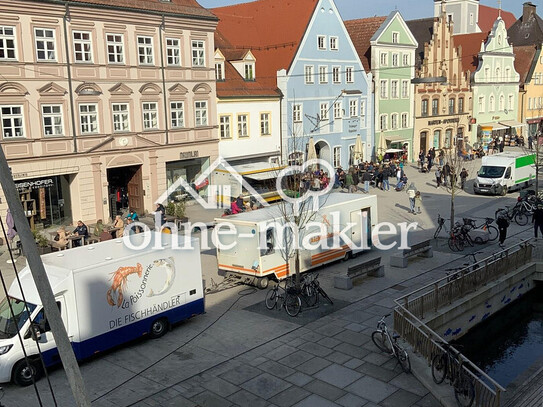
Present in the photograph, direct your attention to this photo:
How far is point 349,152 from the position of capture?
155 ft

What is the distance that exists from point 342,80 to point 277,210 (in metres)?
27.5

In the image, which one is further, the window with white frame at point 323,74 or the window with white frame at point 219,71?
the window with white frame at point 323,74

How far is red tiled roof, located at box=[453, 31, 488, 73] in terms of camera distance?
63.7m

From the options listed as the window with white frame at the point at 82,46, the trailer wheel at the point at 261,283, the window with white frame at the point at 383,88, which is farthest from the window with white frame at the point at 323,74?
the trailer wheel at the point at 261,283

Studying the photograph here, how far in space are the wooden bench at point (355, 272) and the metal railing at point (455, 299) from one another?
2201 mm

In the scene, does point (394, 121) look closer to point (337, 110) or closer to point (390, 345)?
point (337, 110)

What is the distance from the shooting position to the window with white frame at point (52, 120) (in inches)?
1085

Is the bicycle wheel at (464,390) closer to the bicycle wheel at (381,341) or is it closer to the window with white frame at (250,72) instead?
the bicycle wheel at (381,341)

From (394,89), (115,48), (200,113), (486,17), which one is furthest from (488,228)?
(486,17)

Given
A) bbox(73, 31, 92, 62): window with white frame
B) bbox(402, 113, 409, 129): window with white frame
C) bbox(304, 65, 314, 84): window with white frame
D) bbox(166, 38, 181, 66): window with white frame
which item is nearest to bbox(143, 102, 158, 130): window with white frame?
bbox(166, 38, 181, 66): window with white frame

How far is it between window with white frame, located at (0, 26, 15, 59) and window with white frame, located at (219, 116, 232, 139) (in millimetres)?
13066

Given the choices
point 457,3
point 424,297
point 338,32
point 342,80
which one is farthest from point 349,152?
point 457,3

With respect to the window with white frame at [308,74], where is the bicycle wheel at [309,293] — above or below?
below

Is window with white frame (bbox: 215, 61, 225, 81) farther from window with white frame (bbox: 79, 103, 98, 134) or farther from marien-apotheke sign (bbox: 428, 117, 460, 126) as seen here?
marien-apotheke sign (bbox: 428, 117, 460, 126)
